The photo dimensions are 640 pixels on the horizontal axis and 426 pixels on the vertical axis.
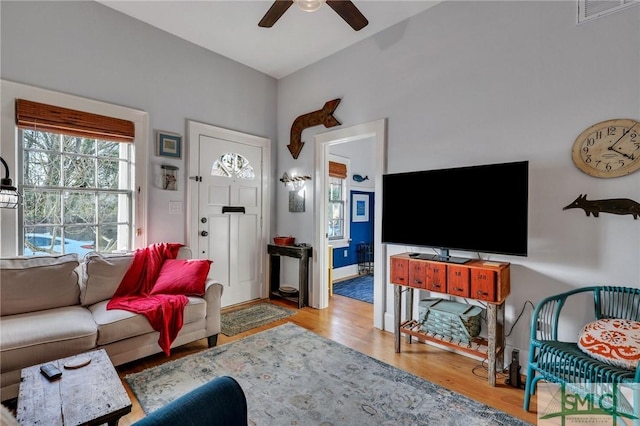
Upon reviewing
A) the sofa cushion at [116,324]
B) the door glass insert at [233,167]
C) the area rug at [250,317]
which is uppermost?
the door glass insert at [233,167]

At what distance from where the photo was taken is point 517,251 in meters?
2.20

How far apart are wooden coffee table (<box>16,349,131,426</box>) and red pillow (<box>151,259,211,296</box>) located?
3.65 ft

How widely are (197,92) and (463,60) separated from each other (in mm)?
2975

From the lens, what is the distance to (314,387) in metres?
2.17

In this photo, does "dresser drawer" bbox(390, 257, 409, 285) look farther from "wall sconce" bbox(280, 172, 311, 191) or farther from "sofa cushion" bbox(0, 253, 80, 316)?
"sofa cushion" bbox(0, 253, 80, 316)

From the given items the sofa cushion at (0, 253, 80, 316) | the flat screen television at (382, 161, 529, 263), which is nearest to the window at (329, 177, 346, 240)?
the flat screen television at (382, 161, 529, 263)

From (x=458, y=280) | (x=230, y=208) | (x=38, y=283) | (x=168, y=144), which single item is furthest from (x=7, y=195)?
(x=458, y=280)

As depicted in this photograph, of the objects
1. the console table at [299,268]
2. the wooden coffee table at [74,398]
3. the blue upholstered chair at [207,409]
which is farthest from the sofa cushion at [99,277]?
the blue upholstered chair at [207,409]

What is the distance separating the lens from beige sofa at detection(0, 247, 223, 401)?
6.27 ft

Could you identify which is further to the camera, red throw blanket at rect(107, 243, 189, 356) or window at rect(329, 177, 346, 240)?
window at rect(329, 177, 346, 240)

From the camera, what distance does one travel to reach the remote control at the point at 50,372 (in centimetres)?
149

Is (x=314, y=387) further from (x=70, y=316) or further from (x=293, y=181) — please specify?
(x=293, y=181)

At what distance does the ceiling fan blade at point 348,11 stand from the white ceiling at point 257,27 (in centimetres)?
69

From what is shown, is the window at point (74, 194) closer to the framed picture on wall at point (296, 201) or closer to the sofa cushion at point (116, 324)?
the sofa cushion at point (116, 324)
